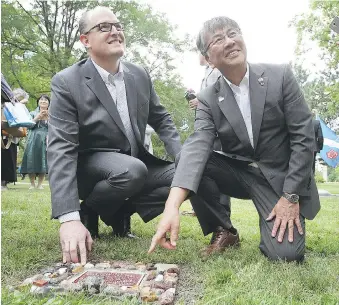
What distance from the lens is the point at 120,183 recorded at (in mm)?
3291

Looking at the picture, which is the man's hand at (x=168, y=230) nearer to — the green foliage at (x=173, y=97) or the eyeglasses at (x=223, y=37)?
the eyeglasses at (x=223, y=37)

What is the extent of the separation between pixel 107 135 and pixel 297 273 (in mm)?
1623

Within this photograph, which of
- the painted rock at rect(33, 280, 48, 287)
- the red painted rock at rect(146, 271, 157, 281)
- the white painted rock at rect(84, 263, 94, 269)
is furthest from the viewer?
the white painted rock at rect(84, 263, 94, 269)

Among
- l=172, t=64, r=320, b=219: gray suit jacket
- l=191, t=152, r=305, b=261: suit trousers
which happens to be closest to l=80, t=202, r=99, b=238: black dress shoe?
l=191, t=152, r=305, b=261: suit trousers

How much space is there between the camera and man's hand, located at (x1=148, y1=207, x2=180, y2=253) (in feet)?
7.86

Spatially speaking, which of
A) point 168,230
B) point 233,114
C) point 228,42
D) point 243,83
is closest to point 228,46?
point 228,42

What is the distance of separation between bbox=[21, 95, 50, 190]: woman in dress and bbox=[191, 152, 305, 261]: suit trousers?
6.26 metres

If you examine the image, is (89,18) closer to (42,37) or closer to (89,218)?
(89,218)

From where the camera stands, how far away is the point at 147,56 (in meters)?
22.6

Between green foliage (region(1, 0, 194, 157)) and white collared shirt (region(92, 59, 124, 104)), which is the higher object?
green foliage (region(1, 0, 194, 157))

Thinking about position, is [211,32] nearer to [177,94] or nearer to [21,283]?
[21,283]

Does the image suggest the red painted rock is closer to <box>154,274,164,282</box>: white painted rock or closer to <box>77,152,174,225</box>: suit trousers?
<box>154,274,164,282</box>: white painted rock

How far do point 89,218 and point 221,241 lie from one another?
3.62ft

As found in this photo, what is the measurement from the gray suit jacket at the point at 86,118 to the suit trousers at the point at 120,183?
0.38 feet
